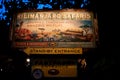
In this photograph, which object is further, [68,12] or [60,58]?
[68,12]

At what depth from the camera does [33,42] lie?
11156 mm

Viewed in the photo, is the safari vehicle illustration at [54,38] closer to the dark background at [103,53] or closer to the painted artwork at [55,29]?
the painted artwork at [55,29]

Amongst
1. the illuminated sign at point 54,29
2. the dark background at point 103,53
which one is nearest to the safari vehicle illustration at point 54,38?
the illuminated sign at point 54,29

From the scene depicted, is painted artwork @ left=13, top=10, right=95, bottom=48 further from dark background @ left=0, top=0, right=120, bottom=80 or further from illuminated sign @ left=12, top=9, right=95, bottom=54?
dark background @ left=0, top=0, right=120, bottom=80

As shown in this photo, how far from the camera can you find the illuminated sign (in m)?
11.1

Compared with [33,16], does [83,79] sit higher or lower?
lower

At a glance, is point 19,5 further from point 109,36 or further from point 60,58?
point 60,58

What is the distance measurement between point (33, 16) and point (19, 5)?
26.4 feet

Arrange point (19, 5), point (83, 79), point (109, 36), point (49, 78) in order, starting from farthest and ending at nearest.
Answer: point (19, 5)
point (109, 36)
point (83, 79)
point (49, 78)

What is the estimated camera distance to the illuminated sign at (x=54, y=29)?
438 inches

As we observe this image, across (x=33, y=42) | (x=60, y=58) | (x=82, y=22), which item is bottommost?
(x=60, y=58)


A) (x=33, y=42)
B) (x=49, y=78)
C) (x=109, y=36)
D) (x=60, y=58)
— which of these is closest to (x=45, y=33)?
(x=33, y=42)

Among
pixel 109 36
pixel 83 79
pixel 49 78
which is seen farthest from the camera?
pixel 109 36

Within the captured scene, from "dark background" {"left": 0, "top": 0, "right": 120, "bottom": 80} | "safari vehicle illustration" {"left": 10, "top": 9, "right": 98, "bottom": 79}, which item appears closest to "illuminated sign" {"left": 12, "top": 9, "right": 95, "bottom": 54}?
"safari vehicle illustration" {"left": 10, "top": 9, "right": 98, "bottom": 79}
